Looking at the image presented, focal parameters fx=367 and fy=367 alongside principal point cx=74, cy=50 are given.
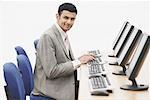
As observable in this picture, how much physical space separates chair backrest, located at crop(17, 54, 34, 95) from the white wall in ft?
7.20

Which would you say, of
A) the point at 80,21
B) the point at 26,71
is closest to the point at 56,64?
the point at 26,71

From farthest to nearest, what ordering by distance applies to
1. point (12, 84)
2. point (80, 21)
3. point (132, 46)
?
point (80, 21) < point (132, 46) < point (12, 84)

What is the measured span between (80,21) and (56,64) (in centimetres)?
260

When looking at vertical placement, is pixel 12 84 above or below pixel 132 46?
below

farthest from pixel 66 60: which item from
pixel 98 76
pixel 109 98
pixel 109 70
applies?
pixel 109 98

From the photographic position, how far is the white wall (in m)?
5.37

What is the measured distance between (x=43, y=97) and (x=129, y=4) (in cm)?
286

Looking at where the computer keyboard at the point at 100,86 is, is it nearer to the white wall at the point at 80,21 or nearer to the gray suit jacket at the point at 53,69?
the gray suit jacket at the point at 53,69

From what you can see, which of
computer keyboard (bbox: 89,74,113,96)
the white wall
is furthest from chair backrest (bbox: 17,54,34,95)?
the white wall

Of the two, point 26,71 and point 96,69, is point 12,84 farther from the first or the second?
point 96,69

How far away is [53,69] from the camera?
2816mm

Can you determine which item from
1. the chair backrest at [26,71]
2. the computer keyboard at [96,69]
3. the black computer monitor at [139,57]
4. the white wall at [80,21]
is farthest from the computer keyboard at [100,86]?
the white wall at [80,21]

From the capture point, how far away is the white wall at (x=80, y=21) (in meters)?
5.37

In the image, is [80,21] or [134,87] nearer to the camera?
[134,87]
